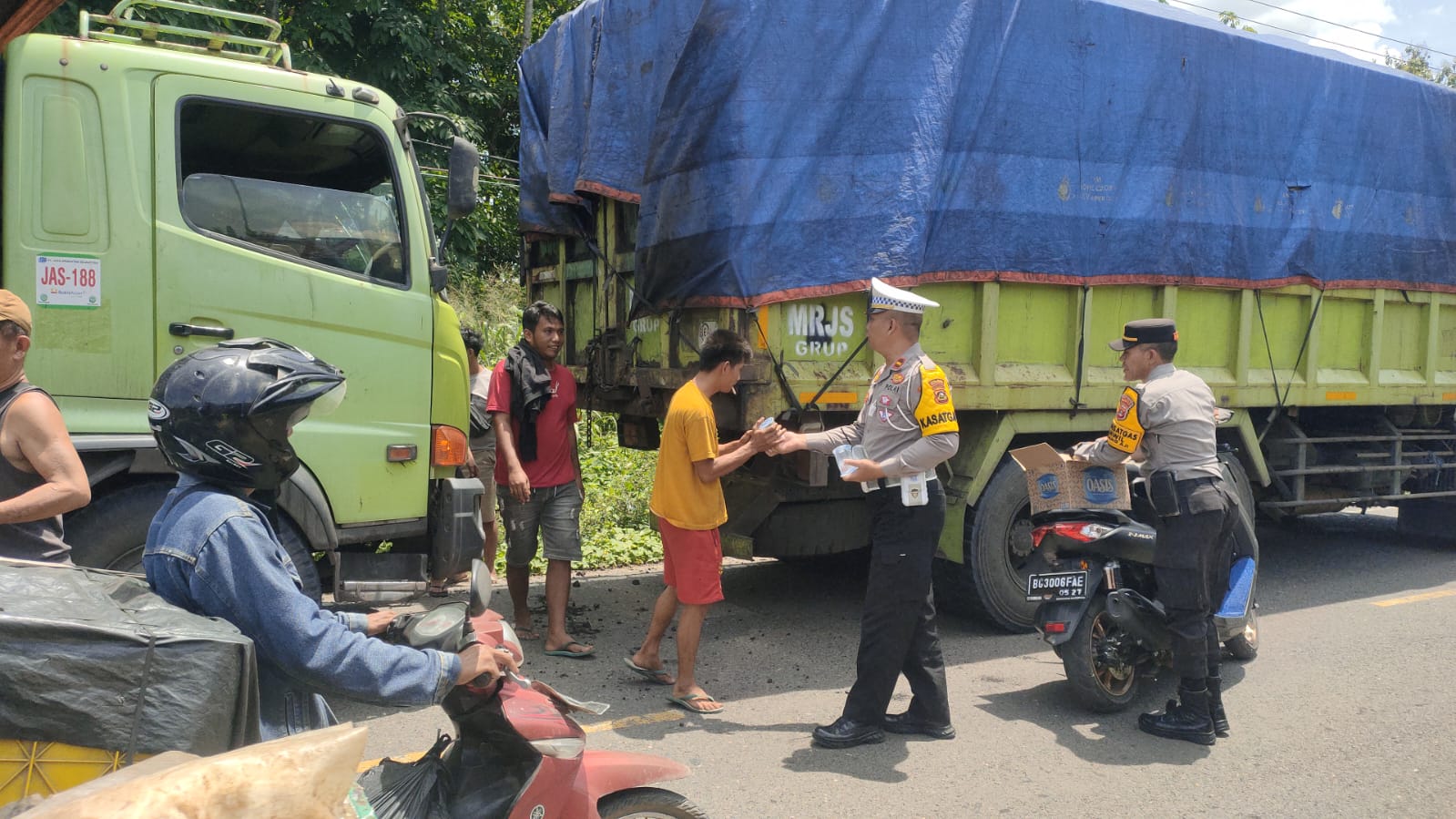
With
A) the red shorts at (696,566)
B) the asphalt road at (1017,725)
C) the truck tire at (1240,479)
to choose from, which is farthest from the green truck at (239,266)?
the truck tire at (1240,479)

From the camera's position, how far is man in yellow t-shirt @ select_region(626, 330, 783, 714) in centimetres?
461

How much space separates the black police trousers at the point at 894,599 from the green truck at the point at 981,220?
3.05 ft

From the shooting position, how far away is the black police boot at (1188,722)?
439 cm

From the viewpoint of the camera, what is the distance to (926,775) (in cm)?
405

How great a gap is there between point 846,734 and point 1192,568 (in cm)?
168

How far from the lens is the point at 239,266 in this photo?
13.9 feet

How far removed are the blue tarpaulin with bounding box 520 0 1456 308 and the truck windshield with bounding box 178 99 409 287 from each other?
134 cm

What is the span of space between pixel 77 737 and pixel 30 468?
1.89 m

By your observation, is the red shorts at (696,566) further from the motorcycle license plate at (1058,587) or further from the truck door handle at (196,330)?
the truck door handle at (196,330)

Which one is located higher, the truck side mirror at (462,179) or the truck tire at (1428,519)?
the truck side mirror at (462,179)

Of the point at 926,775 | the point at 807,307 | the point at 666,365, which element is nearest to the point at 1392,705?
the point at 926,775

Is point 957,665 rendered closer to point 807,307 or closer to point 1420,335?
point 807,307

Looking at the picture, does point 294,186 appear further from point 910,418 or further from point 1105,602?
point 1105,602

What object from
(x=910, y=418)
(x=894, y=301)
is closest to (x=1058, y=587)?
(x=910, y=418)
